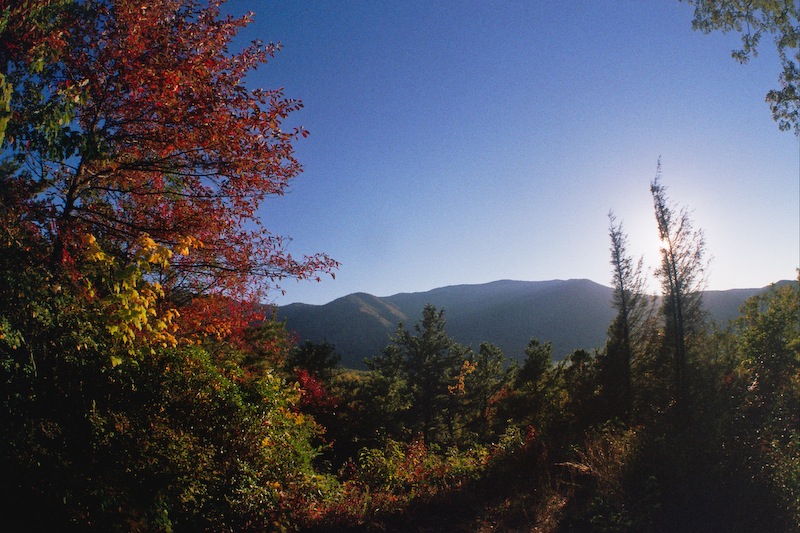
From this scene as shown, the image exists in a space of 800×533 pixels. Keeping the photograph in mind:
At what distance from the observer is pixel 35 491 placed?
3064mm

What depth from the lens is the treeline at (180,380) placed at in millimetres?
3229

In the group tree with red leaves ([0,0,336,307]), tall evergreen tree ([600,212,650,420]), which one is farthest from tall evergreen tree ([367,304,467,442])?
tree with red leaves ([0,0,336,307])

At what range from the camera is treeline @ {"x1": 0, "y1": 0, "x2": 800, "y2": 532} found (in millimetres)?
3229

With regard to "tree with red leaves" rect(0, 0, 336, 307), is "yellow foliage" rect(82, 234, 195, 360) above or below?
below

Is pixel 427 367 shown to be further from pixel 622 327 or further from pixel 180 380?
A: pixel 180 380

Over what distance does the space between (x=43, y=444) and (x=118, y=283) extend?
1.34m

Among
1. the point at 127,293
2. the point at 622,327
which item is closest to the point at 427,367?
the point at 622,327

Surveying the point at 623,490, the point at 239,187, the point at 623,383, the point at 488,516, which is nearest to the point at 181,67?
the point at 239,187

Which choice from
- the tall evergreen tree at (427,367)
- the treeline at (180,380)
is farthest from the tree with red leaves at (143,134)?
the tall evergreen tree at (427,367)

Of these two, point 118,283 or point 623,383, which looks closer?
point 118,283

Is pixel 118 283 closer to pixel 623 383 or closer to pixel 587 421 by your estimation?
pixel 587 421

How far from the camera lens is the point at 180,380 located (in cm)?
412

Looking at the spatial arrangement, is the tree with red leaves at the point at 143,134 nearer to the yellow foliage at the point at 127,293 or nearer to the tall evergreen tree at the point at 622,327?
the yellow foliage at the point at 127,293

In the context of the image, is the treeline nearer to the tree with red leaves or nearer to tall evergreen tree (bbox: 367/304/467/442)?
the tree with red leaves
